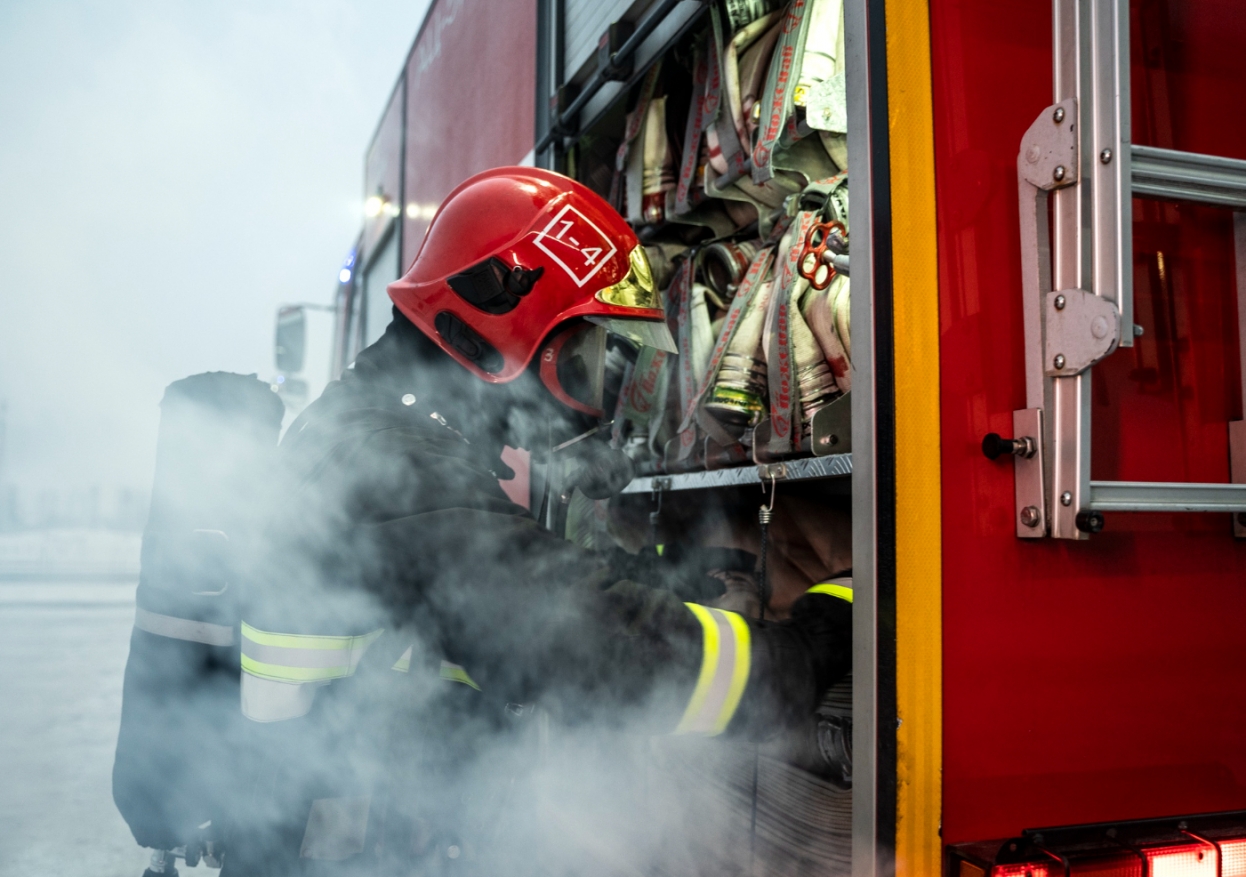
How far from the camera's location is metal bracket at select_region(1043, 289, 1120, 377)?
101cm

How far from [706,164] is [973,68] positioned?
50.9 inches

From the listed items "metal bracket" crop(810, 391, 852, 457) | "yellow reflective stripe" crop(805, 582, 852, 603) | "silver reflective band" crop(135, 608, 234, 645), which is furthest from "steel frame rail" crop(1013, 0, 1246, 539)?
"silver reflective band" crop(135, 608, 234, 645)

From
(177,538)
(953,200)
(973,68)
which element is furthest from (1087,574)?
(177,538)

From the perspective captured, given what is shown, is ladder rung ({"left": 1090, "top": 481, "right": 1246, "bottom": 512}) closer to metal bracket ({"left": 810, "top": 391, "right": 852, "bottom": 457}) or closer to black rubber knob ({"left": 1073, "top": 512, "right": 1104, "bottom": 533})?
black rubber knob ({"left": 1073, "top": 512, "right": 1104, "bottom": 533})

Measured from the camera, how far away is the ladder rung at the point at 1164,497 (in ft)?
3.37

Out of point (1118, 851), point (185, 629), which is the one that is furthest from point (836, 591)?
point (185, 629)

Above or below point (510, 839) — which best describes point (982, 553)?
above

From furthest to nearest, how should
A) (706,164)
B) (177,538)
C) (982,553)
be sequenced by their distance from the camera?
(706,164) < (177,538) < (982,553)

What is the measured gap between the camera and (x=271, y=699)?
1.42 metres

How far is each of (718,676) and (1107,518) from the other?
1.91 feet

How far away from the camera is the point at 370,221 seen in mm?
5145

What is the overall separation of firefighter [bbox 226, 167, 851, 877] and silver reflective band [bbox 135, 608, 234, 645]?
0.33m

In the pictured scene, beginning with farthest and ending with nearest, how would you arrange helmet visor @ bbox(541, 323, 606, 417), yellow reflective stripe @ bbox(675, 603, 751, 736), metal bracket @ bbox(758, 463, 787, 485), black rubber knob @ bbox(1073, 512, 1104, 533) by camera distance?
helmet visor @ bbox(541, 323, 606, 417) < metal bracket @ bbox(758, 463, 787, 485) < yellow reflective stripe @ bbox(675, 603, 751, 736) < black rubber knob @ bbox(1073, 512, 1104, 533)

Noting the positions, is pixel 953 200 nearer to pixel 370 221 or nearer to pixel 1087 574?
pixel 1087 574
